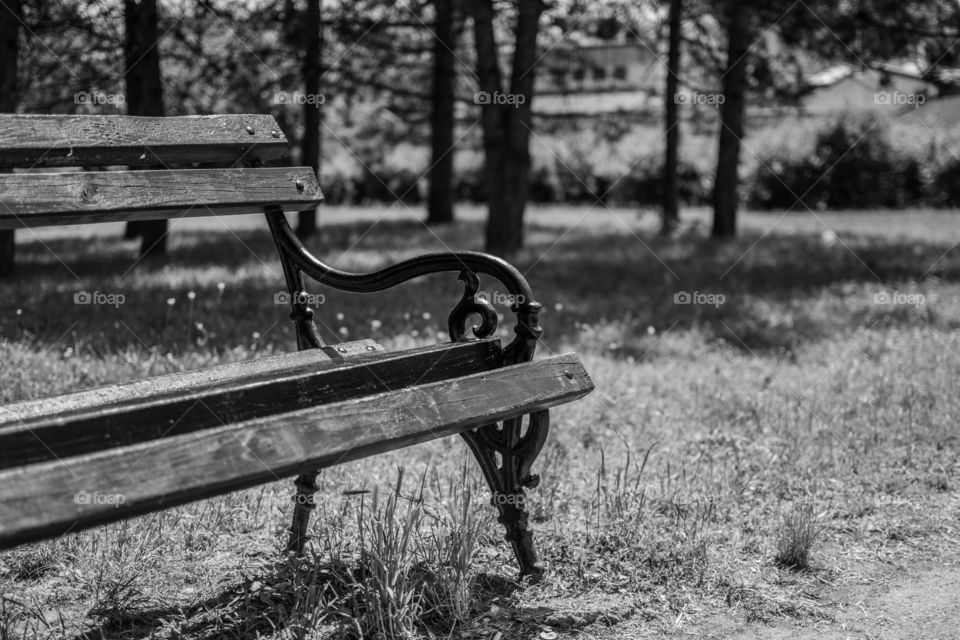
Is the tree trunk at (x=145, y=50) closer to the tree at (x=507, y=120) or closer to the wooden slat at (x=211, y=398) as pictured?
the tree at (x=507, y=120)

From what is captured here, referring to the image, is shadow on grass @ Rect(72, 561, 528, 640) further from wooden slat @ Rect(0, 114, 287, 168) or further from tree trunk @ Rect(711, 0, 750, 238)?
tree trunk @ Rect(711, 0, 750, 238)

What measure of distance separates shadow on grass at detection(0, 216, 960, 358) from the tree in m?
0.45

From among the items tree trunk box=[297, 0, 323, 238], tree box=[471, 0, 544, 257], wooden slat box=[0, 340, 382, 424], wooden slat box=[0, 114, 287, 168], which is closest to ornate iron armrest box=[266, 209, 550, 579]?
wooden slat box=[0, 340, 382, 424]

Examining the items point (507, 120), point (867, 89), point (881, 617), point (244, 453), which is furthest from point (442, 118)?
point (867, 89)

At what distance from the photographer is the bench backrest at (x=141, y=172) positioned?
7.82ft

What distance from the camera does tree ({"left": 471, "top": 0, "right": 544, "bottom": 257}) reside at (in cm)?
909

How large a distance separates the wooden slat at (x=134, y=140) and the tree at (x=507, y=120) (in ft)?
20.9

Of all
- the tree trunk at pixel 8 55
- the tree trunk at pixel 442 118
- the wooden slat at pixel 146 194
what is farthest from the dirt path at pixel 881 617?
the tree trunk at pixel 442 118

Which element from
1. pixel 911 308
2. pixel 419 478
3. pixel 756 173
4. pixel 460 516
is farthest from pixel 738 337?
pixel 756 173

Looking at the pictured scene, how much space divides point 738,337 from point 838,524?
3.15m

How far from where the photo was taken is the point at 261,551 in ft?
9.45

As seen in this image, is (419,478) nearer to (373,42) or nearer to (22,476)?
(22,476)

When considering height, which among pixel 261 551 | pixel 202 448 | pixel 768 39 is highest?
pixel 768 39

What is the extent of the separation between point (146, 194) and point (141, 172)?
0.27 ft
